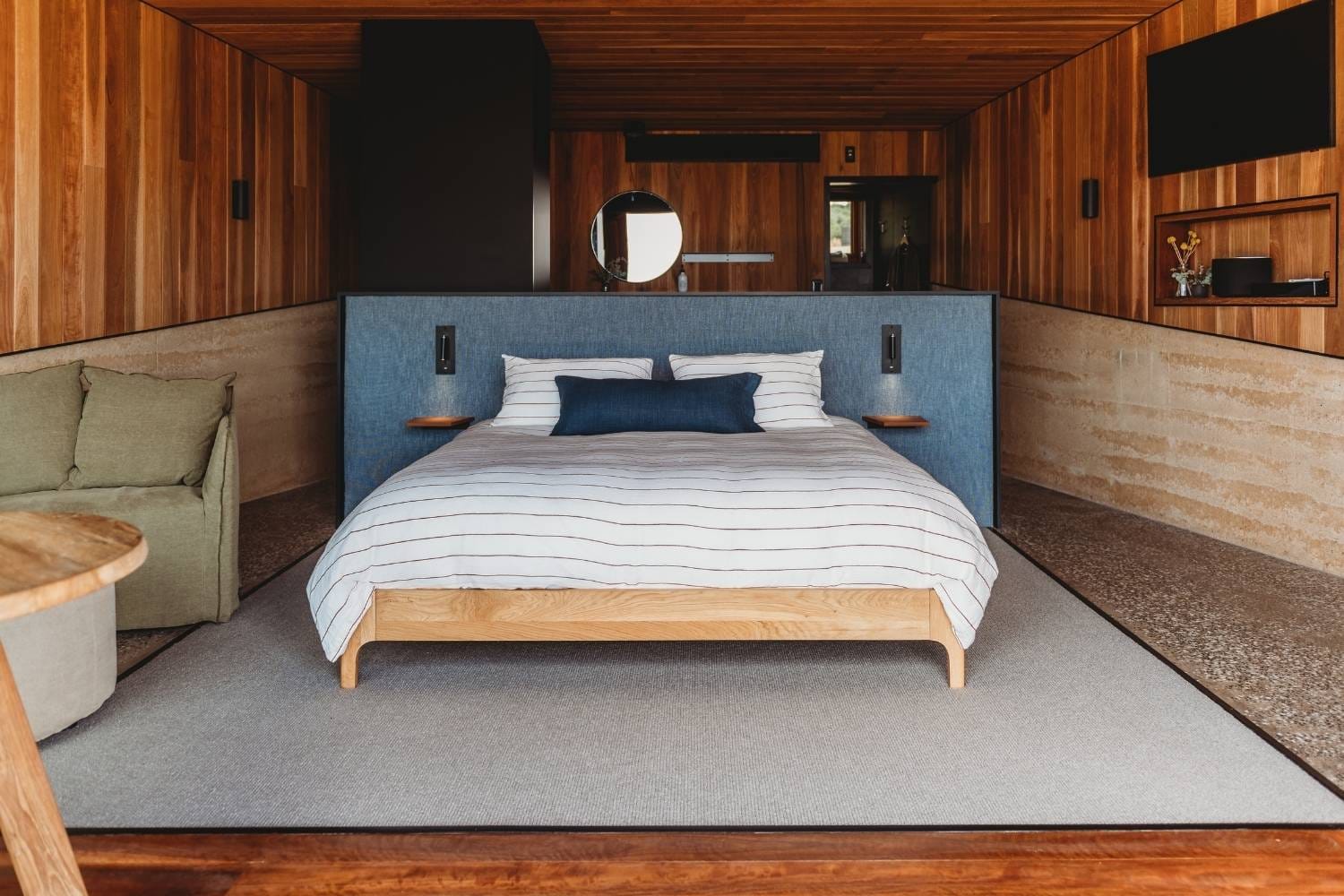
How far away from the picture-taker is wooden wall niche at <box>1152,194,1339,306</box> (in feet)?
14.8

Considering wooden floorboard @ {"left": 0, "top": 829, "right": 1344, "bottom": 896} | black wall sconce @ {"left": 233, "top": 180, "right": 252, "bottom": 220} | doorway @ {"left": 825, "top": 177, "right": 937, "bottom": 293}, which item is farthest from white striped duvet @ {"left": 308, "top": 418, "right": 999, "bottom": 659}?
doorway @ {"left": 825, "top": 177, "right": 937, "bottom": 293}

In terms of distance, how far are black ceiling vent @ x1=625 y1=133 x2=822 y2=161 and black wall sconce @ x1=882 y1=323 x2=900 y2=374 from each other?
3951 mm

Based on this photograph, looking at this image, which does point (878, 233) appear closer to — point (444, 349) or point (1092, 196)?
point (1092, 196)

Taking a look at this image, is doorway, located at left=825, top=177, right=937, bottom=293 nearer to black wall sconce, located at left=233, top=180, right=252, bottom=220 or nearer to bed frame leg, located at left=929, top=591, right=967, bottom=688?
black wall sconce, located at left=233, top=180, right=252, bottom=220

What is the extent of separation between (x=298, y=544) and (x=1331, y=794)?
4222 millimetres

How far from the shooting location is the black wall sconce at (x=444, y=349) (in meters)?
5.21

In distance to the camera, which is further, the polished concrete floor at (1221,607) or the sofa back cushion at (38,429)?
the sofa back cushion at (38,429)

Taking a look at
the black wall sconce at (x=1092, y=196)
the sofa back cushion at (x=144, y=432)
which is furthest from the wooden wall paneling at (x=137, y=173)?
the black wall sconce at (x=1092, y=196)

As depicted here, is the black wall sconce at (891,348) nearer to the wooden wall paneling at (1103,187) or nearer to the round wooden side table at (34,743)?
the wooden wall paneling at (1103,187)

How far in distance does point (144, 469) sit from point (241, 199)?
2805 mm

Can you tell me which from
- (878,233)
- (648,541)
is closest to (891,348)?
(648,541)

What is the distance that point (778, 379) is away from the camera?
15.1 feet

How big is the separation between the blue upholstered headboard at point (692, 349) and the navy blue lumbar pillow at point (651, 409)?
2.94 feet

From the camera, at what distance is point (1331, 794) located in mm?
2287
